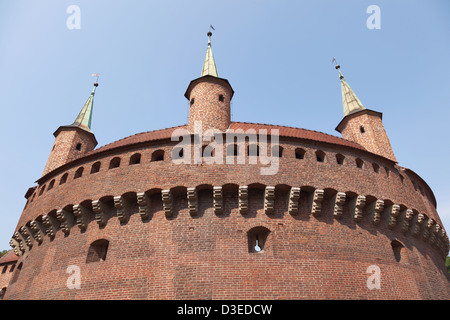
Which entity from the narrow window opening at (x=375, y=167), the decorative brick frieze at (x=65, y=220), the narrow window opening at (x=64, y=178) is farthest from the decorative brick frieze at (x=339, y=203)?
the narrow window opening at (x=64, y=178)

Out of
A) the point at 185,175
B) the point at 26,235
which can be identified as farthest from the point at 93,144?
the point at 185,175

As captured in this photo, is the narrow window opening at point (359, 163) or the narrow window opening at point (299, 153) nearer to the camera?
the narrow window opening at point (299, 153)

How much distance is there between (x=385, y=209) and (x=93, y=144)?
1771cm

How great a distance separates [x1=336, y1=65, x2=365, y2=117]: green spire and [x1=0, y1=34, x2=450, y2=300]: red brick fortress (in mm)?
6310

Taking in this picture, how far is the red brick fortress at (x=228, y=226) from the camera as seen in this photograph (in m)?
11.3

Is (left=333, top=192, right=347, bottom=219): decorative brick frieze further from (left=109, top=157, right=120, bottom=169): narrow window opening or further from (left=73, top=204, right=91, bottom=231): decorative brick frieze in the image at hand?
(left=73, top=204, right=91, bottom=231): decorative brick frieze

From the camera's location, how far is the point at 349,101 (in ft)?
72.2

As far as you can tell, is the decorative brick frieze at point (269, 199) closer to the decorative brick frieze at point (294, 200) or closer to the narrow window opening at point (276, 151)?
the decorative brick frieze at point (294, 200)

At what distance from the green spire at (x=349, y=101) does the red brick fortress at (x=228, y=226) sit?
6.31 meters

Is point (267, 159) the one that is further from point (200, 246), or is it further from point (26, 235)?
point (26, 235)

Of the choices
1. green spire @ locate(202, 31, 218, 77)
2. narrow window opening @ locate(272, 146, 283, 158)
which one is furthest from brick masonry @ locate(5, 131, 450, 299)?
green spire @ locate(202, 31, 218, 77)

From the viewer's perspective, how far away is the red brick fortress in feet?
36.9

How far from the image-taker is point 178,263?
11344mm

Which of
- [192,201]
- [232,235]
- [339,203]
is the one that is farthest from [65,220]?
[339,203]
